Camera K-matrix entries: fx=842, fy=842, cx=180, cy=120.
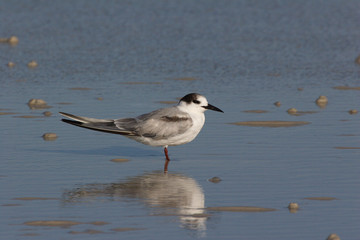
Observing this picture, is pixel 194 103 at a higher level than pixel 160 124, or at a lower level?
higher

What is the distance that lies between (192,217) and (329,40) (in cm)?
1439

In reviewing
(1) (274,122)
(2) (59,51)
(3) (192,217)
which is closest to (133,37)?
(2) (59,51)

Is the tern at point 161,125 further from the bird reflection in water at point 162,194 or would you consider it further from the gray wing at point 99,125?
the bird reflection in water at point 162,194

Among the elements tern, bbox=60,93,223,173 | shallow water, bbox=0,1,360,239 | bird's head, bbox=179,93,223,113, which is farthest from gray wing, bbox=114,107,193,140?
shallow water, bbox=0,1,360,239

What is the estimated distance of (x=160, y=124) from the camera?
1095 centimetres

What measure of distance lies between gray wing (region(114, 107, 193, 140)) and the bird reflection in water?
0.93 meters

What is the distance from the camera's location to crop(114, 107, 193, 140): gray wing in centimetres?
1088

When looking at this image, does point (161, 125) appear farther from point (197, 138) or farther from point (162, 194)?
point (162, 194)

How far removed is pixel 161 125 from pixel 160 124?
0.02 m

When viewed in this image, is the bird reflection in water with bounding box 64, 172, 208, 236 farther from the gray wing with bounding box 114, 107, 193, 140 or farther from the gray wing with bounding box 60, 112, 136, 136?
the gray wing with bounding box 60, 112, 136, 136

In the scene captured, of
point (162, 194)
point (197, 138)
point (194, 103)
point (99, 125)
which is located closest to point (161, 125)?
Answer: point (194, 103)

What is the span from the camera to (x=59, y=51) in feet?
65.4

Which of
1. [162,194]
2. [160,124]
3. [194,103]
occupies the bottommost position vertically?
[162,194]

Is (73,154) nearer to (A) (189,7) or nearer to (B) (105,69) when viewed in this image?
(B) (105,69)
